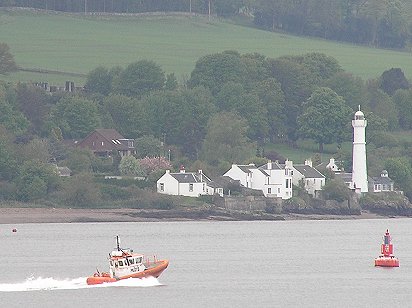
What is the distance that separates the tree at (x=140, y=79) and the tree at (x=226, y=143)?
21.5 m

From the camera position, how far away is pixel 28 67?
186000mm

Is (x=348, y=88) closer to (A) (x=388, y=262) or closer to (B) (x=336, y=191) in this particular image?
(B) (x=336, y=191)

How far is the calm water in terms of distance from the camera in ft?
247

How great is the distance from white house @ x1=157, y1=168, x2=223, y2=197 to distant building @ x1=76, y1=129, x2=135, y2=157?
1742cm

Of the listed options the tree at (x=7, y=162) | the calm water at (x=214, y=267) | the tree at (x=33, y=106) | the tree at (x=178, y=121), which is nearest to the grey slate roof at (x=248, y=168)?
the calm water at (x=214, y=267)

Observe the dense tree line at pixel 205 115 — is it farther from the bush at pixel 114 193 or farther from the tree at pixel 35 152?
the bush at pixel 114 193

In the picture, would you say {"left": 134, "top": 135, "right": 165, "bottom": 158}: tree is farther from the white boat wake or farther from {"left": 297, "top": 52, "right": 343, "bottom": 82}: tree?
the white boat wake

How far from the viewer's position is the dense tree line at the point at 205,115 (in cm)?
14200

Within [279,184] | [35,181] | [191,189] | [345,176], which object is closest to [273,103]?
[345,176]

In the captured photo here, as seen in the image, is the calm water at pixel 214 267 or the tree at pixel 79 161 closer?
the calm water at pixel 214 267

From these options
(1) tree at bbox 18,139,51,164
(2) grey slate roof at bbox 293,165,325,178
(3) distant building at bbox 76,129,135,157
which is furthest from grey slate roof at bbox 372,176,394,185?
(1) tree at bbox 18,139,51,164

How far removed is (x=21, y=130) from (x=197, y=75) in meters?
29.1

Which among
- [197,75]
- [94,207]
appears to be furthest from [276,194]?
[197,75]

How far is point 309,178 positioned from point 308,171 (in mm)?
1588
